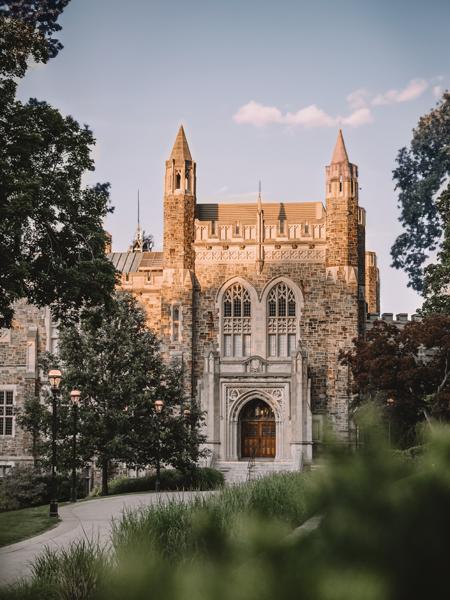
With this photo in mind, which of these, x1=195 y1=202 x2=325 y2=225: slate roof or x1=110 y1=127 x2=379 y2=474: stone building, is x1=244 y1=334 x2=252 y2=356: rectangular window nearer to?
x1=110 y1=127 x2=379 y2=474: stone building

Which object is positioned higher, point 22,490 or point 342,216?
point 342,216

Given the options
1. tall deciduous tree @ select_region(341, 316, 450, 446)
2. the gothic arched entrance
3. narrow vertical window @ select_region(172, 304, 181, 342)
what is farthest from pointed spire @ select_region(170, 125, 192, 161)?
tall deciduous tree @ select_region(341, 316, 450, 446)

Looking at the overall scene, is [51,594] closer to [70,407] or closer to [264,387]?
[70,407]

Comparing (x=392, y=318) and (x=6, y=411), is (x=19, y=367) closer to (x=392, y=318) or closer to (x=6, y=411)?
(x=6, y=411)

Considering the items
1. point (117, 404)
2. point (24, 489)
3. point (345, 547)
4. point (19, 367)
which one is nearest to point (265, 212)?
point (19, 367)

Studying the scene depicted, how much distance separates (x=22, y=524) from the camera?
56.3 feet

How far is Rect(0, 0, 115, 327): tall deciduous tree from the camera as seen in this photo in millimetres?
17250

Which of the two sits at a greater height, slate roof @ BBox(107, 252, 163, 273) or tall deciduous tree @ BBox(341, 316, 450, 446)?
slate roof @ BBox(107, 252, 163, 273)

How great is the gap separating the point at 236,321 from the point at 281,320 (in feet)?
5.83

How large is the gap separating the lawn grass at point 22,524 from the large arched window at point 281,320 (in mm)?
18079

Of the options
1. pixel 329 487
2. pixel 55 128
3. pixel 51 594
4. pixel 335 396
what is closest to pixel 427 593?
pixel 329 487

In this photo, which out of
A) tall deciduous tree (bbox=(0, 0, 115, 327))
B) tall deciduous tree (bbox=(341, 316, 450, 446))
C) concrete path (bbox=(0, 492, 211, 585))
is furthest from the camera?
tall deciduous tree (bbox=(341, 316, 450, 446))

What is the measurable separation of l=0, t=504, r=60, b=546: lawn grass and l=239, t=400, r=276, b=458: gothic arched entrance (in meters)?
17.3

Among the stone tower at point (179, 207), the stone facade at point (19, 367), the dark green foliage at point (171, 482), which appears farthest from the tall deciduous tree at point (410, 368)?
the stone facade at point (19, 367)
